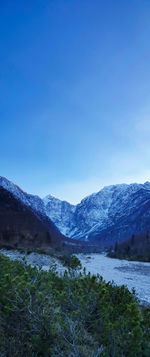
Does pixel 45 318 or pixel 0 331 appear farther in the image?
pixel 0 331

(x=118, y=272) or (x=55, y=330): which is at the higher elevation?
(x=55, y=330)

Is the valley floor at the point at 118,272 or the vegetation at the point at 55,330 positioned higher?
the vegetation at the point at 55,330

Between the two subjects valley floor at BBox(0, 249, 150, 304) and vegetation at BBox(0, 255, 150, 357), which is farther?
valley floor at BBox(0, 249, 150, 304)

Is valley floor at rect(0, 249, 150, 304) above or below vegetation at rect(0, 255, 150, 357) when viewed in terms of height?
below

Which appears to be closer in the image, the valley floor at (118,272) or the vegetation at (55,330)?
the vegetation at (55,330)

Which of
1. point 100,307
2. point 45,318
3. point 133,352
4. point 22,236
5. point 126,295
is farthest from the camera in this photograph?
point 22,236

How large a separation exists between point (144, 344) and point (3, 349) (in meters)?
2.36

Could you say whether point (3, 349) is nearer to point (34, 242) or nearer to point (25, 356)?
point (25, 356)

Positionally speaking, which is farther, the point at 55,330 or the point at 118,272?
the point at 118,272

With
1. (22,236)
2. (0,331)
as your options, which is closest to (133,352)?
(0,331)

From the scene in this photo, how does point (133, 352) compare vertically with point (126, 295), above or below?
below

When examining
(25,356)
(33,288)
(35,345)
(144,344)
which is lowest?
(25,356)

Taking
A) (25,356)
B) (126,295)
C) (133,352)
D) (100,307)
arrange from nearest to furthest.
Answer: (133,352) → (25,356) → (100,307) → (126,295)

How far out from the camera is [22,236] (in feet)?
168
